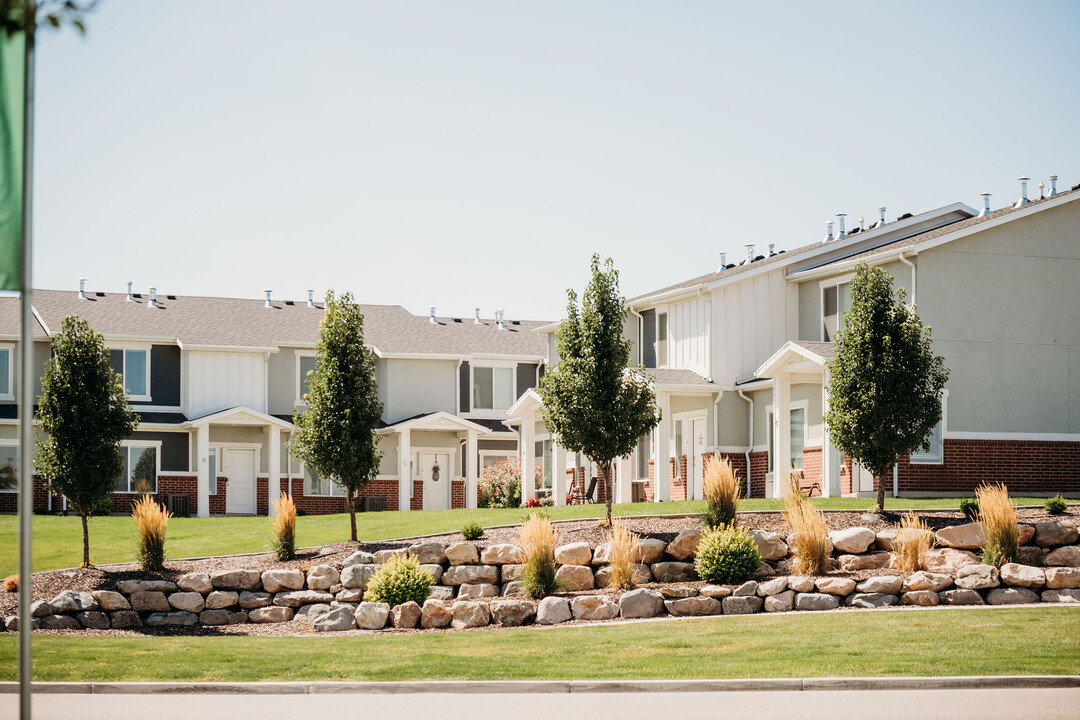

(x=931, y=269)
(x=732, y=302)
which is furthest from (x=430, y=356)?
(x=931, y=269)

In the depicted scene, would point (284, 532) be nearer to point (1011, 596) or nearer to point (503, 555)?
point (503, 555)

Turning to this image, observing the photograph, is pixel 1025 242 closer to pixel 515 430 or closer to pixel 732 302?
pixel 732 302

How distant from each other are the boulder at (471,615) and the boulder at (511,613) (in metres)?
0.11

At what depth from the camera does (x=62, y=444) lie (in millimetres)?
21797

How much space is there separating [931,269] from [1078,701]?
17.0 m

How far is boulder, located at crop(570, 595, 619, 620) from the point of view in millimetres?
17859

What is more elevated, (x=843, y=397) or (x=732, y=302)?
(x=732, y=302)

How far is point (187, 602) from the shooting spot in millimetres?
20234

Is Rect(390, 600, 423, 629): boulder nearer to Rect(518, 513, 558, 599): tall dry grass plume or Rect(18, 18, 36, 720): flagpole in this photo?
Rect(518, 513, 558, 599): tall dry grass plume

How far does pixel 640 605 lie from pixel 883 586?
3535mm

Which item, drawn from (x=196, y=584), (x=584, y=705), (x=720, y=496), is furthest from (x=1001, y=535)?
(x=196, y=584)

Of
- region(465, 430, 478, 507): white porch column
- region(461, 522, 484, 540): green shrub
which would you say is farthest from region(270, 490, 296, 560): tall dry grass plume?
region(465, 430, 478, 507): white porch column

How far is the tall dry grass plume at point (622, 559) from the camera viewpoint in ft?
62.3

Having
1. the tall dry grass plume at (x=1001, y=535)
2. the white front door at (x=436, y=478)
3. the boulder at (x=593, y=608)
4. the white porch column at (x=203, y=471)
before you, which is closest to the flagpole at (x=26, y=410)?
the boulder at (x=593, y=608)
